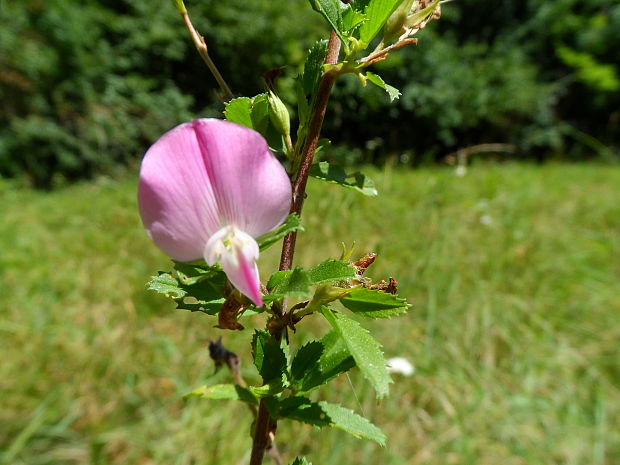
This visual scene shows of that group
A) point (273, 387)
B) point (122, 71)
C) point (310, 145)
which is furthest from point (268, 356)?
point (122, 71)

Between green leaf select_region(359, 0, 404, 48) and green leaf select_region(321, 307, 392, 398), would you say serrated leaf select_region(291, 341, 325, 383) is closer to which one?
green leaf select_region(321, 307, 392, 398)

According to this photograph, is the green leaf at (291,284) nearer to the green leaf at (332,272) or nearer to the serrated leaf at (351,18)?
the green leaf at (332,272)

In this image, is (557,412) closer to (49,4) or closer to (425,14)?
(425,14)

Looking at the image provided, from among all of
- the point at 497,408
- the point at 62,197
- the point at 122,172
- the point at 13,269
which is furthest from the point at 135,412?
the point at 122,172

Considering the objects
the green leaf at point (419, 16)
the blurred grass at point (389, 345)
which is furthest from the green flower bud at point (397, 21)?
the blurred grass at point (389, 345)

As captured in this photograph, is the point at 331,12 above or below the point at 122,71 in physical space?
below

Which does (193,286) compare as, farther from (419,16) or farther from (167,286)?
(419,16)
